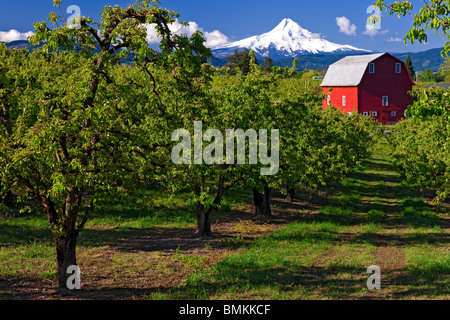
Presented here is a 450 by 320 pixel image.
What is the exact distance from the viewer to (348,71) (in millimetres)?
80938

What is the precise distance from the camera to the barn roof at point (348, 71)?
255 ft

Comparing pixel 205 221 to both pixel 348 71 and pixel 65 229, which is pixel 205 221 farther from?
pixel 348 71

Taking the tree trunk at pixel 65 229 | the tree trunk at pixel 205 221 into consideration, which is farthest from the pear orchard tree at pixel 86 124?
the tree trunk at pixel 205 221

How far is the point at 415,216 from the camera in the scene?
27141 millimetres

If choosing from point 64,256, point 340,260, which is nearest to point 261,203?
point 340,260

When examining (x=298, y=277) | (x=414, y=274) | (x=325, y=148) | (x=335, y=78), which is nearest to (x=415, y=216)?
(x=325, y=148)

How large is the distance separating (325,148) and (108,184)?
18.9 meters

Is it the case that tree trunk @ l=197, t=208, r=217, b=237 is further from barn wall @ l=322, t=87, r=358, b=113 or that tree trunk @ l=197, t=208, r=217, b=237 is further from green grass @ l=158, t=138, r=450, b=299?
barn wall @ l=322, t=87, r=358, b=113

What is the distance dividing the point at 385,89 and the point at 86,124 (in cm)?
7466

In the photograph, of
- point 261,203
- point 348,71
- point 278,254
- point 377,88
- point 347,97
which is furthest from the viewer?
point 348,71

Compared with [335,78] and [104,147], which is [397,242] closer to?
[104,147]

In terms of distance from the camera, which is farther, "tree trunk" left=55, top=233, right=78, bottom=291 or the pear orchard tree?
"tree trunk" left=55, top=233, right=78, bottom=291

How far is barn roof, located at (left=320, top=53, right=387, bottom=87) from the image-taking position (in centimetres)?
7762

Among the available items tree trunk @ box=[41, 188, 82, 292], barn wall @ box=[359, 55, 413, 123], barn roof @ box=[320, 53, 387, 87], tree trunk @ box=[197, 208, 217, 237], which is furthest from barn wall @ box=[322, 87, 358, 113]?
tree trunk @ box=[41, 188, 82, 292]
